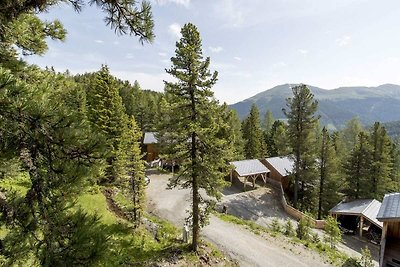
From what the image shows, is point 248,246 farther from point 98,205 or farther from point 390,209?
point 98,205

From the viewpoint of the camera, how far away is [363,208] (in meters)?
28.8

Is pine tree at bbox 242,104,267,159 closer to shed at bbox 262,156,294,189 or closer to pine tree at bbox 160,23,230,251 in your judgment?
shed at bbox 262,156,294,189

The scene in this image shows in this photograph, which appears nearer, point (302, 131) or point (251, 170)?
point (302, 131)

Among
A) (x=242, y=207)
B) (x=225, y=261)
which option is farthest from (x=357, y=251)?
(x=225, y=261)

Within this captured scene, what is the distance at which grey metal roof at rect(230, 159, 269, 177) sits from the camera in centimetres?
3409

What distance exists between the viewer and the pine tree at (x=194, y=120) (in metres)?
15.2

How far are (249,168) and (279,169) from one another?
5.22 m

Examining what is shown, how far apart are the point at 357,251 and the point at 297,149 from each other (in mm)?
11487

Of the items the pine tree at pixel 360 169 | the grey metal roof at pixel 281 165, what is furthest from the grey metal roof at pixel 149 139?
the pine tree at pixel 360 169

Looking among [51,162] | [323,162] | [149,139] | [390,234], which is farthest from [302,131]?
[51,162]

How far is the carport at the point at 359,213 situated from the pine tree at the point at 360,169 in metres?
1.73

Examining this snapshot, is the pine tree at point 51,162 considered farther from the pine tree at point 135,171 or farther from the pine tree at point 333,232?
the pine tree at point 333,232

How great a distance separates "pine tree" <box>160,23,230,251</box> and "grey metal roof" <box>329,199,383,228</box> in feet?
65.4

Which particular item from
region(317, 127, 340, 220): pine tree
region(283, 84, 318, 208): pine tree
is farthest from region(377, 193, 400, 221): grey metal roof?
region(317, 127, 340, 220): pine tree
